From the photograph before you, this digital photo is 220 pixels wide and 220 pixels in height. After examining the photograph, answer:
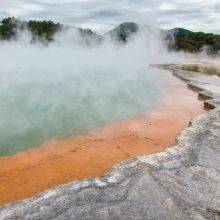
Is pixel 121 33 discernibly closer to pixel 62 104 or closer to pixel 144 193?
pixel 62 104

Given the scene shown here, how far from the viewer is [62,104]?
8.44 meters

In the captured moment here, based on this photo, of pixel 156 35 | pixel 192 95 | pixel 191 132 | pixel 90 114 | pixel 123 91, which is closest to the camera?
pixel 191 132

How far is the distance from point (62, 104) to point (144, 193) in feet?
17.0

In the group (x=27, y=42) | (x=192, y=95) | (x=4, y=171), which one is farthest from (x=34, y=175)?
(x=27, y=42)

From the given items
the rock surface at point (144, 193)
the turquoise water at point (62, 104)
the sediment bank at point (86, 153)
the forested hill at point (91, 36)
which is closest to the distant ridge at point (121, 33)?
the forested hill at point (91, 36)

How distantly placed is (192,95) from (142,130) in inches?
148

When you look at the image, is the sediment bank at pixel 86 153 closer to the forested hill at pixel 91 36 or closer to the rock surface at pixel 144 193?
the rock surface at pixel 144 193

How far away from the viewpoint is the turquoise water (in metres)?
6.27

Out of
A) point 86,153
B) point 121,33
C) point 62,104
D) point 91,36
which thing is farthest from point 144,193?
point 121,33

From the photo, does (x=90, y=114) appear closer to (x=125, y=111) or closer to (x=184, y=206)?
(x=125, y=111)

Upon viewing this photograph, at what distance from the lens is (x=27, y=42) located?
31.3 m

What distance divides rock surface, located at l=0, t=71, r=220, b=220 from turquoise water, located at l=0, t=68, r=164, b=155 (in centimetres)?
203

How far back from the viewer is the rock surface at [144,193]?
3.26 metres

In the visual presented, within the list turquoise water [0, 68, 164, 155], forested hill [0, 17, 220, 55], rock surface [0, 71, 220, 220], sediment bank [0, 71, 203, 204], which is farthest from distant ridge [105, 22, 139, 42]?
rock surface [0, 71, 220, 220]
